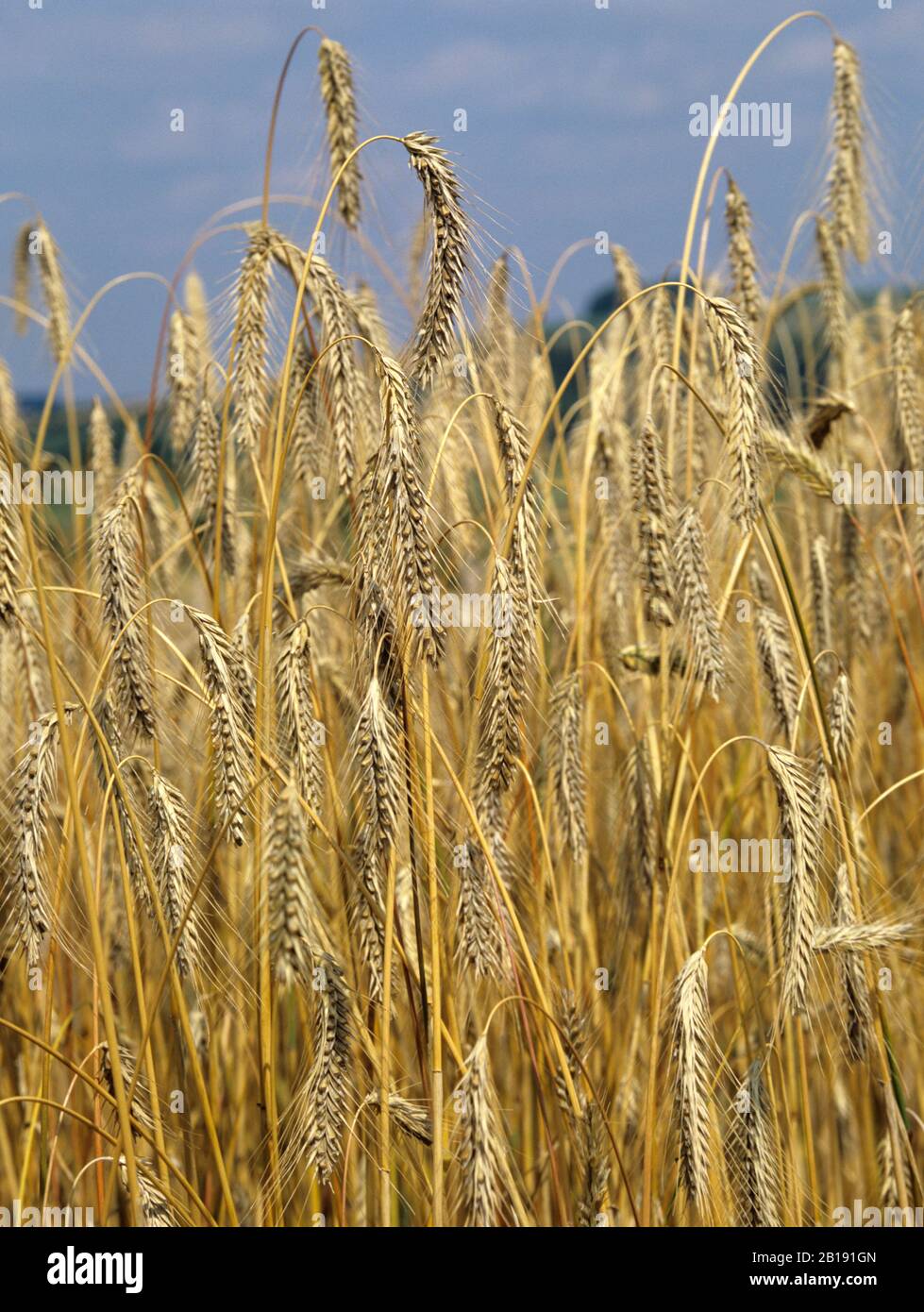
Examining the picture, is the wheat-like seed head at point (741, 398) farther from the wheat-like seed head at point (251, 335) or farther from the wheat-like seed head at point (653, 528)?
the wheat-like seed head at point (251, 335)

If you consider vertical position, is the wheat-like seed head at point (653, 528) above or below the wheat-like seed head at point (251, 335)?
below

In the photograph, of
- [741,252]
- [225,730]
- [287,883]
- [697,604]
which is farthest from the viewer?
[741,252]

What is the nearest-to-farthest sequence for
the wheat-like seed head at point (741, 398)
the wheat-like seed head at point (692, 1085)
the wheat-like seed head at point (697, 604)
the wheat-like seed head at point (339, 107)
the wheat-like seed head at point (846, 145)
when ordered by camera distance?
the wheat-like seed head at point (692, 1085) → the wheat-like seed head at point (741, 398) → the wheat-like seed head at point (697, 604) → the wheat-like seed head at point (339, 107) → the wheat-like seed head at point (846, 145)

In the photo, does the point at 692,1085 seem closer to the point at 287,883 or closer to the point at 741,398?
the point at 287,883

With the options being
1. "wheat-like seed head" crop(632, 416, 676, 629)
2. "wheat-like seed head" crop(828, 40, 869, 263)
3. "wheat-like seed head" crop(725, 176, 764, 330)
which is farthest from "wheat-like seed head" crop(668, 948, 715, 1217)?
"wheat-like seed head" crop(828, 40, 869, 263)

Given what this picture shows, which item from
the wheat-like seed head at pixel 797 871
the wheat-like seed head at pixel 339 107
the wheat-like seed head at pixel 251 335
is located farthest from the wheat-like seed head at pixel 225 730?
the wheat-like seed head at pixel 339 107

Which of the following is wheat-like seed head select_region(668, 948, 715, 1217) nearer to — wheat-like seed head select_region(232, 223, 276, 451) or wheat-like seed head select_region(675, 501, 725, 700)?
wheat-like seed head select_region(675, 501, 725, 700)

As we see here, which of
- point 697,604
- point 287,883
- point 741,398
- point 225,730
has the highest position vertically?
point 741,398

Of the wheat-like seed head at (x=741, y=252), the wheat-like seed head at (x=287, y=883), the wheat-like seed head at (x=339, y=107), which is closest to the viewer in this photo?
the wheat-like seed head at (x=287, y=883)

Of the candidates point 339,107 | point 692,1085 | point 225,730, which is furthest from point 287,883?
point 339,107

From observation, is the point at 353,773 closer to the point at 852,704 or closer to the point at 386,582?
the point at 386,582

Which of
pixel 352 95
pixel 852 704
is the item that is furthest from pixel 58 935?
pixel 352 95

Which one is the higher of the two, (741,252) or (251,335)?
(741,252)

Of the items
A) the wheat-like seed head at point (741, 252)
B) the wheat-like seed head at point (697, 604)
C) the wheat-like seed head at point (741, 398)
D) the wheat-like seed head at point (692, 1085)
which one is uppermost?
the wheat-like seed head at point (741, 252)
